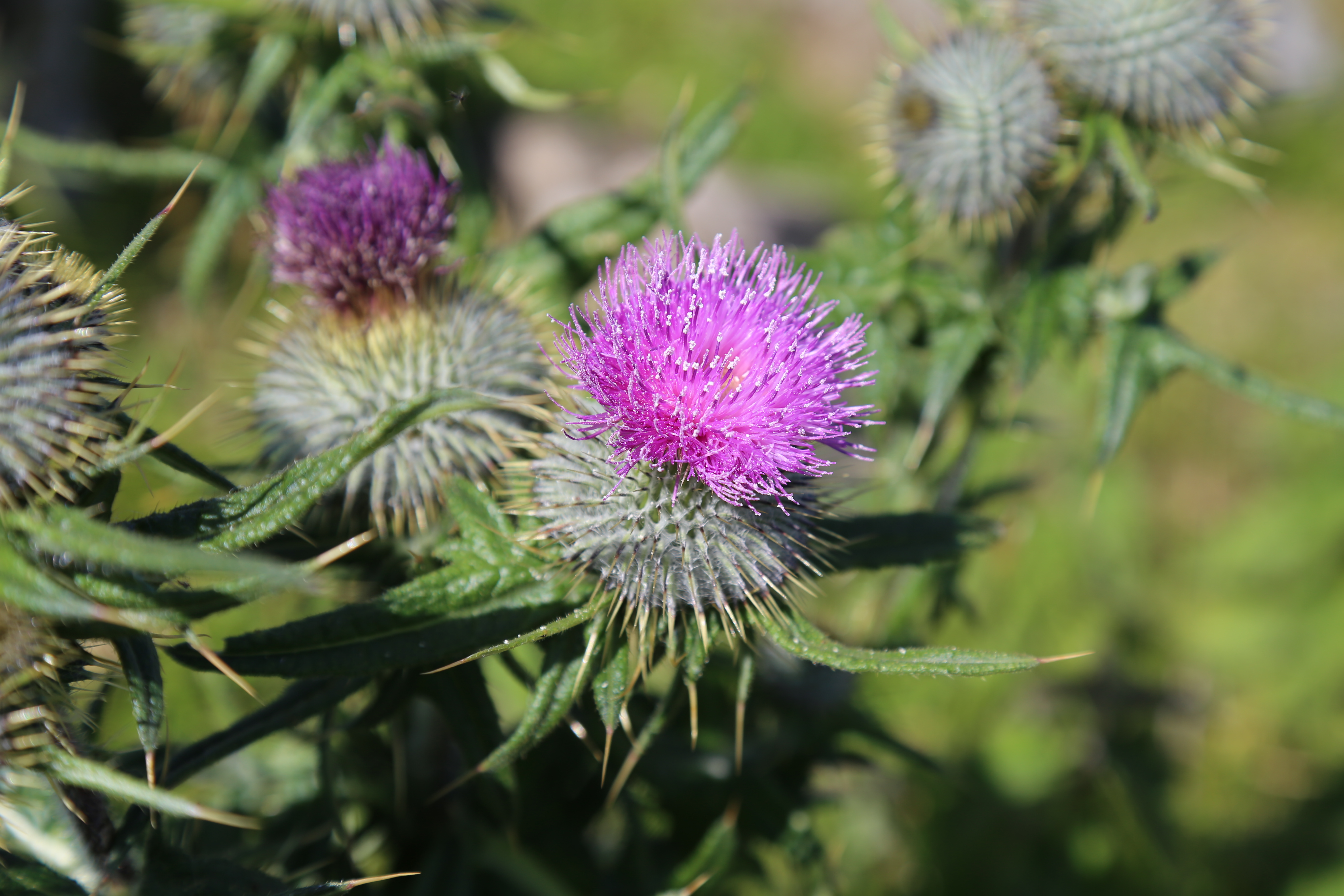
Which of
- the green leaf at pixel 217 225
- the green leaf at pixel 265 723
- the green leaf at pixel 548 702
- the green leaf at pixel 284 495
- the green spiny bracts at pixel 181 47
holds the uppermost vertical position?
the green spiny bracts at pixel 181 47

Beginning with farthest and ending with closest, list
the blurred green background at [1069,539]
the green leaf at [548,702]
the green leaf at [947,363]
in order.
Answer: the blurred green background at [1069,539] < the green leaf at [947,363] < the green leaf at [548,702]

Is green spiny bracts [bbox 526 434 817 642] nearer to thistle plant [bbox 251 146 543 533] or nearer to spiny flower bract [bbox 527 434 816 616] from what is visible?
spiny flower bract [bbox 527 434 816 616]

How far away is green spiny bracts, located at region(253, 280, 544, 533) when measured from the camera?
8.89 feet

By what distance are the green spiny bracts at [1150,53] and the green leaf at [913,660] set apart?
2.63m

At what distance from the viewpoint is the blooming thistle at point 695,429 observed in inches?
87.8

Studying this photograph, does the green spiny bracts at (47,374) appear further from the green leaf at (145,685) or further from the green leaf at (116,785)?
the green leaf at (116,785)

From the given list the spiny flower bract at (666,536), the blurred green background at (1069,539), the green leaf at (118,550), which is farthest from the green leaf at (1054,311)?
the green leaf at (118,550)

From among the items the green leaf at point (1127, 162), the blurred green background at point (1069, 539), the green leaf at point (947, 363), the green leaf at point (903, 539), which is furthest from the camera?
the blurred green background at point (1069, 539)

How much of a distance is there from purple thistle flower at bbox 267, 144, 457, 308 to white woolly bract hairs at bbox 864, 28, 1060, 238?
1921 millimetres

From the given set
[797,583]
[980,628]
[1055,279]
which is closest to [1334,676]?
[980,628]

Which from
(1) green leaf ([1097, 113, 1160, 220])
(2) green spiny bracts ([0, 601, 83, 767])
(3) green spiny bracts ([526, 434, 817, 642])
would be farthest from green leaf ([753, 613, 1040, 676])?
(1) green leaf ([1097, 113, 1160, 220])

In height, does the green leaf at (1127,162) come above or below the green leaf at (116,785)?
above

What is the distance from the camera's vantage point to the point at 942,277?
12.3 ft

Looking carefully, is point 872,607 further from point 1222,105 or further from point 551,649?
point 1222,105
